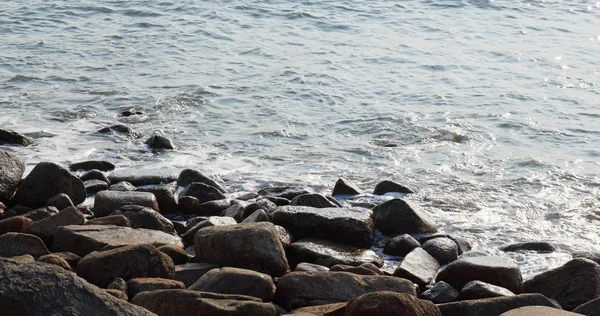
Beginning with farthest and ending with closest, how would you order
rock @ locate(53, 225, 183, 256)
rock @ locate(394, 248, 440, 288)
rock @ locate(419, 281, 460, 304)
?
rock @ locate(394, 248, 440, 288), rock @ locate(53, 225, 183, 256), rock @ locate(419, 281, 460, 304)

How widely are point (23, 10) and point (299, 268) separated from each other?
13.0m

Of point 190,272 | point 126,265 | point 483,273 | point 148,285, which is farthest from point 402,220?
point 148,285

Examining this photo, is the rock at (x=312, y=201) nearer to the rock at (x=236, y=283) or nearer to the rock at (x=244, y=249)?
the rock at (x=244, y=249)

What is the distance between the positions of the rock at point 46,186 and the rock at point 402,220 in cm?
245

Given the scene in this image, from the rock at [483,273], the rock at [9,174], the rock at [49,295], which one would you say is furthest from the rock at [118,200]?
the rock at [49,295]

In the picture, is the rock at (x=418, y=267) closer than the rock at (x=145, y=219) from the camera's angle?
Yes

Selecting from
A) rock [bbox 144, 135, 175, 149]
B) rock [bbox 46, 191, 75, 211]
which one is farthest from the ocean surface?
rock [bbox 46, 191, 75, 211]

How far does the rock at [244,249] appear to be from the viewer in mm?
5246

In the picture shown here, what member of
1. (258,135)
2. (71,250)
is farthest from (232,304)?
(258,135)

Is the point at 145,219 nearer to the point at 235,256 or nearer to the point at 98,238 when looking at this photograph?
the point at 98,238

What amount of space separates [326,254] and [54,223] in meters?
1.86

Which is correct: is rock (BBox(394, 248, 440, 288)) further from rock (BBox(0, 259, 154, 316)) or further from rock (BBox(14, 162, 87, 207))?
rock (BBox(14, 162, 87, 207))

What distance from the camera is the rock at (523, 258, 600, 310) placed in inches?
208

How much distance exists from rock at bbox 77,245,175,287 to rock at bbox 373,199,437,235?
2310 millimetres
